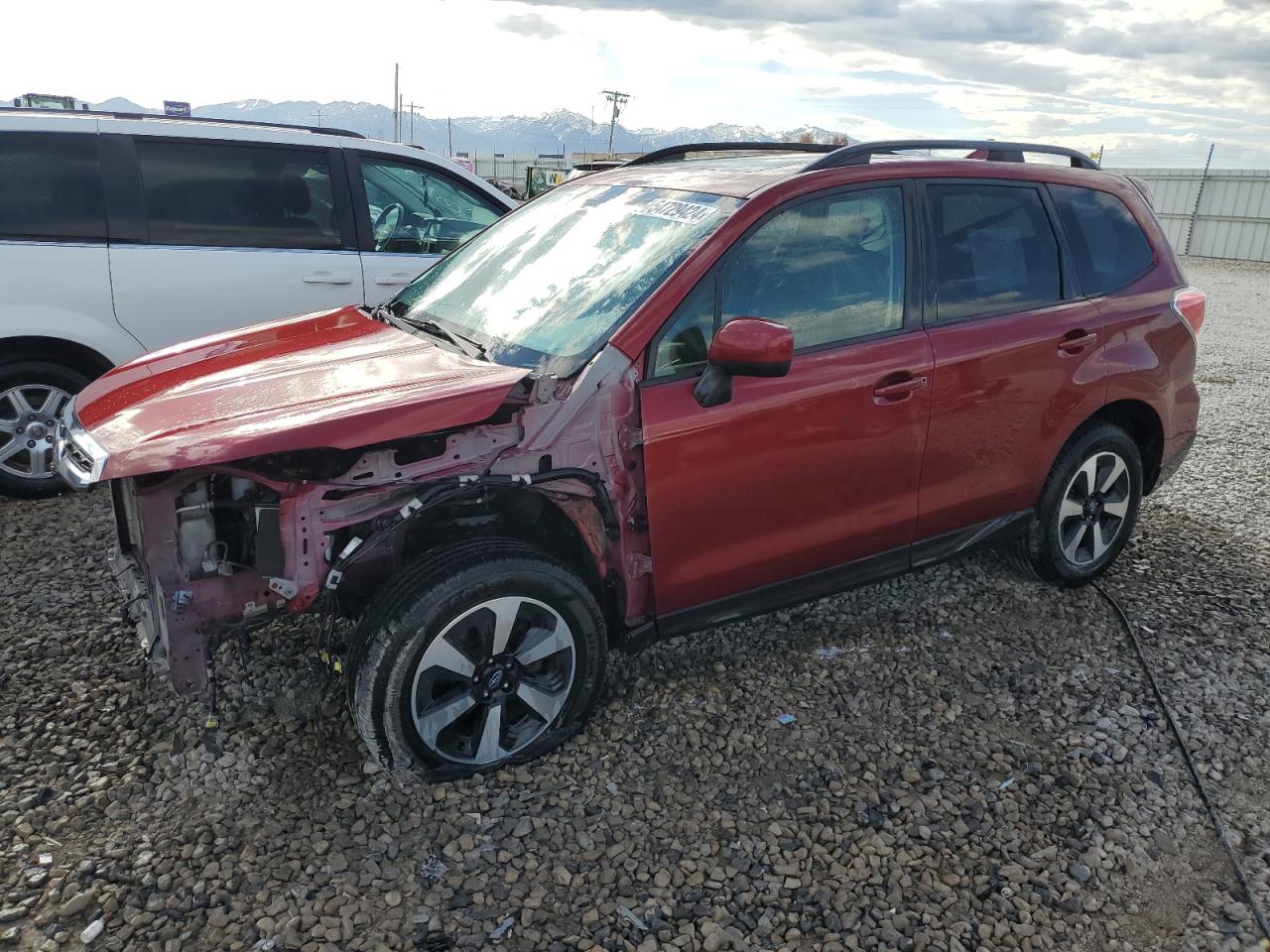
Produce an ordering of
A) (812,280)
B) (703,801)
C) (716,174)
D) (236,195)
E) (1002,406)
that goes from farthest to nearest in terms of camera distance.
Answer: (236,195), (1002,406), (716,174), (812,280), (703,801)

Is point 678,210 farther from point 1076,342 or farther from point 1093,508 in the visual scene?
point 1093,508

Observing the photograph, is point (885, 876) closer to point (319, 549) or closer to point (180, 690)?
point (319, 549)

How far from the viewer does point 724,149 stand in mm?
4125

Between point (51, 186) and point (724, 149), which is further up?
point (724, 149)

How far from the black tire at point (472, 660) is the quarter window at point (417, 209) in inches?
131

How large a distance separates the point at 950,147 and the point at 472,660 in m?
2.78

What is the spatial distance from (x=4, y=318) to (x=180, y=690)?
122 inches

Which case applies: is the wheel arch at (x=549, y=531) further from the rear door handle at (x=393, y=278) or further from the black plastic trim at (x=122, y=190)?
the black plastic trim at (x=122, y=190)

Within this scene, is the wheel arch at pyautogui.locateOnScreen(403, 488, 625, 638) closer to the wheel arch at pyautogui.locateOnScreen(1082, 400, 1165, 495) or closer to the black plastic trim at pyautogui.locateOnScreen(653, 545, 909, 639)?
the black plastic trim at pyautogui.locateOnScreen(653, 545, 909, 639)

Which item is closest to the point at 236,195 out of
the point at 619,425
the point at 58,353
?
the point at 58,353

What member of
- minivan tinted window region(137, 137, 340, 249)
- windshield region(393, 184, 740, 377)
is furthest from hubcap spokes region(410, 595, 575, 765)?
minivan tinted window region(137, 137, 340, 249)

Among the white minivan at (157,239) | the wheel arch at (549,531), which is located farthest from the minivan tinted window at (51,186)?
the wheel arch at (549,531)

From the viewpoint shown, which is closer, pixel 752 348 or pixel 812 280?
pixel 752 348

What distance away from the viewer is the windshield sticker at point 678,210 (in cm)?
307
